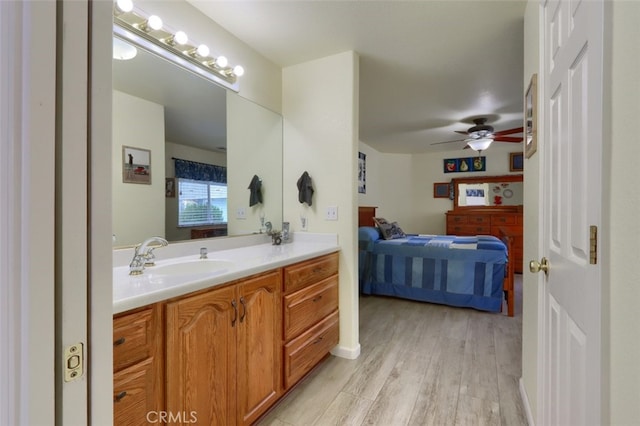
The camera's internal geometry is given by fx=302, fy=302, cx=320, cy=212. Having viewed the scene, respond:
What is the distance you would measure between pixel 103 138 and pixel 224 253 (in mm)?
1598

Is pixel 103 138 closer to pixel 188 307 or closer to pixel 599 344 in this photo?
pixel 188 307

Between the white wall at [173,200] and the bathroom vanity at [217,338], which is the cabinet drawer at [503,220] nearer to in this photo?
the bathroom vanity at [217,338]

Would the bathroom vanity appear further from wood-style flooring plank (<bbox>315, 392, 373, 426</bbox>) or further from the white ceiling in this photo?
the white ceiling

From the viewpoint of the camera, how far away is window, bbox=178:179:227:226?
1.90 metres

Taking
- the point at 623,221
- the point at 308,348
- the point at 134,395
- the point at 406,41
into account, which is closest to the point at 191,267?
the point at 134,395

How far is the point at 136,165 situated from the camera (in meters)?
1.63

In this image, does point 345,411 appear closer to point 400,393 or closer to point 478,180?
point 400,393

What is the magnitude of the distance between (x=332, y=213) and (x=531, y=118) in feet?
4.63

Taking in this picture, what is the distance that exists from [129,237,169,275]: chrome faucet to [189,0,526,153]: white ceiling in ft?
4.85

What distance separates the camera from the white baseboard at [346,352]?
92.5 inches

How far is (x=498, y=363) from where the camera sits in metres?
2.26

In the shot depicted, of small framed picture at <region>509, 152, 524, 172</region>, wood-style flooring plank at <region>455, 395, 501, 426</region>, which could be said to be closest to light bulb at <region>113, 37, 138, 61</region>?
wood-style flooring plank at <region>455, 395, 501, 426</region>

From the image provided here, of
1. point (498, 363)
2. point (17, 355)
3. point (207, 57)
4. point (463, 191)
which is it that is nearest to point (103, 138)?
point (17, 355)

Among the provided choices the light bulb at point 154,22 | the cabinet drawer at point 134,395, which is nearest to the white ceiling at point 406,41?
the light bulb at point 154,22
